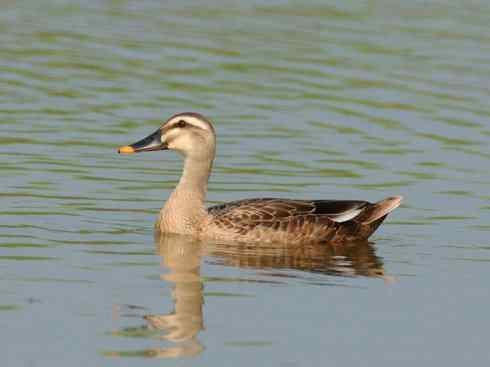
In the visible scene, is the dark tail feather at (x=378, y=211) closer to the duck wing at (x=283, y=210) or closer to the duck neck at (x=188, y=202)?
the duck wing at (x=283, y=210)

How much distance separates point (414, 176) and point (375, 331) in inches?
298

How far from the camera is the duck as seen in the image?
16219 millimetres

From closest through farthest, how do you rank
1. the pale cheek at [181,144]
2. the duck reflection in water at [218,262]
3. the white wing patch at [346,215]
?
the duck reflection in water at [218,262] → the white wing patch at [346,215] → the pale cheek at [181,144]

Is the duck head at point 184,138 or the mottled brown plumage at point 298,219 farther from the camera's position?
the duck head at point 184,138

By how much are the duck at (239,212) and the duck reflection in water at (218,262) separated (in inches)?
5.7

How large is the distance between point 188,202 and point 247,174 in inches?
108

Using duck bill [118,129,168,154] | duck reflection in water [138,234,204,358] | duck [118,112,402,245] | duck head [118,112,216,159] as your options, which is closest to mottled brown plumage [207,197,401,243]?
duck [118,112,402,245]

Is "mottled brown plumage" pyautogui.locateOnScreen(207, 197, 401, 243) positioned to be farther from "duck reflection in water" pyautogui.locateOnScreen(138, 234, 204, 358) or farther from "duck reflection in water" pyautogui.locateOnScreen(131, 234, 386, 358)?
"duck reflection in water" pyautogui.locateOnScreen(138, 234, 204, 358)

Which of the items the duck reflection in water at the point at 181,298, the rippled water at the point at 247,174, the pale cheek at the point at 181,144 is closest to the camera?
the duck reflection in water at the point at 181,298

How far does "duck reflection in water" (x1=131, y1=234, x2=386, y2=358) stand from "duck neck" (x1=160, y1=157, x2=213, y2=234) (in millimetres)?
140

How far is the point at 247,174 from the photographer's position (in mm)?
19219

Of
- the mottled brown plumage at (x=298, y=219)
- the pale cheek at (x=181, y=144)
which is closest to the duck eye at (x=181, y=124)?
the pale cheek at (x=181, y=144)

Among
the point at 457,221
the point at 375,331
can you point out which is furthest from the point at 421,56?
the point at 375,331

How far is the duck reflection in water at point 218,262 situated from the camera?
12.2 m
